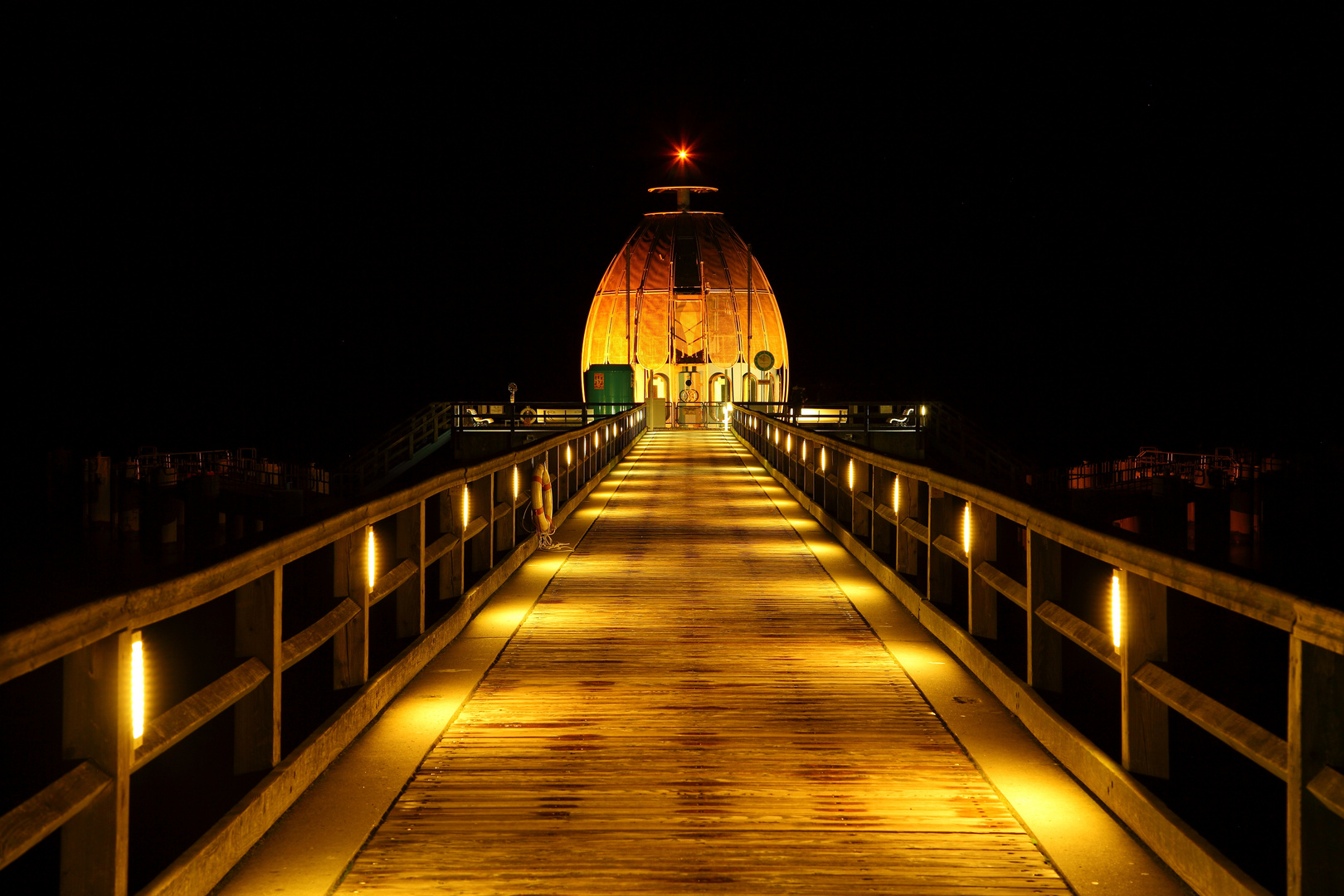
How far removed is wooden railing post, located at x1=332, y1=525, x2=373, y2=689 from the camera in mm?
7207

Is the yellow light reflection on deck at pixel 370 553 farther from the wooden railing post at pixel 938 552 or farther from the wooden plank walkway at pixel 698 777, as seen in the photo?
the wooden railing post at pixel 938 552

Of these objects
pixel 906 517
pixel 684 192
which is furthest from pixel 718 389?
pixel 906 517

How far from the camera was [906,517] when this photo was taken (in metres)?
11.6

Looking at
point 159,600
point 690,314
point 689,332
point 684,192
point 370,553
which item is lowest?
point 370,553

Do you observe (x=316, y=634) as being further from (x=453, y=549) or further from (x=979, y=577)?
(x=979, y=577)

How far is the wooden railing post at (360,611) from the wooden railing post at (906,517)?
559 centimetres

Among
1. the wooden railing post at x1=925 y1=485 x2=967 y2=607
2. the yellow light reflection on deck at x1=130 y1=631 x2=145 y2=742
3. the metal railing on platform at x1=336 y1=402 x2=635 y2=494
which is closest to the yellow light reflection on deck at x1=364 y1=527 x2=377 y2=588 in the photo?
the yellow light reflection on deck at x1=130 y1=631 x2=145 y2=742

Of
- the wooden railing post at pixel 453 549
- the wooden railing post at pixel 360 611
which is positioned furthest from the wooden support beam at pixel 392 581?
the wooden railing post at pixel 453 549

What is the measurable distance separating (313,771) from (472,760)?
79cm

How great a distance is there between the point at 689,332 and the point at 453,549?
202ft

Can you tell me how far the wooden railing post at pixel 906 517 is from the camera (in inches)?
463

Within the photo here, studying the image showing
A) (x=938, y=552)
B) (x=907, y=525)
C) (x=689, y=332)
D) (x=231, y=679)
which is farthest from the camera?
(x=689, y=332)

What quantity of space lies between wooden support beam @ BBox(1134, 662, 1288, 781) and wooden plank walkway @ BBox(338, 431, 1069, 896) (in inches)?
31.7

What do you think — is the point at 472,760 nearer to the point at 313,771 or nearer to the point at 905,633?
the point at 313,771
